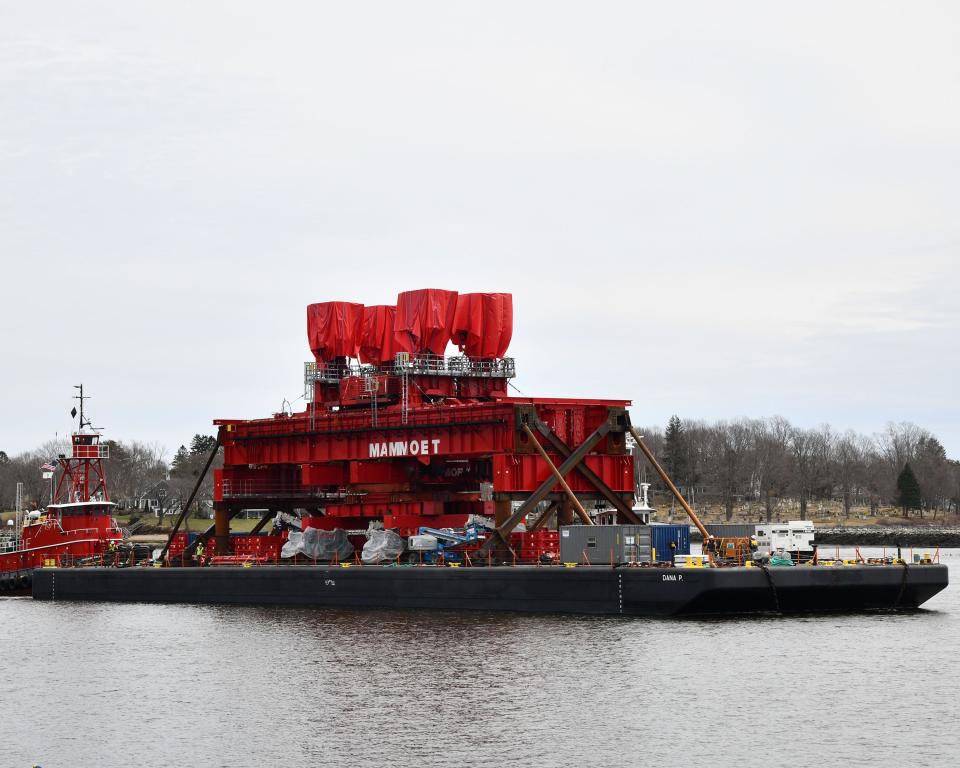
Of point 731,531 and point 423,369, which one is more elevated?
point 423,369

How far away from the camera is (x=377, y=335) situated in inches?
3009

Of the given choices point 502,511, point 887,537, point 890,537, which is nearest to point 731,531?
point 502,511

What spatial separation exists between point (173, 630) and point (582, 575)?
56.3 feet

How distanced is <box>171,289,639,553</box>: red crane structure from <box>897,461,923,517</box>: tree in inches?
4483

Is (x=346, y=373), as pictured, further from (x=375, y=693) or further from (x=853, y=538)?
(x=853, y=538)

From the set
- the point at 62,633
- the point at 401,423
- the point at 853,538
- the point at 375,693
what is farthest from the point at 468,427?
the point at 853,538

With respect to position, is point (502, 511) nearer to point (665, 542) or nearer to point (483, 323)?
point (665, 542)

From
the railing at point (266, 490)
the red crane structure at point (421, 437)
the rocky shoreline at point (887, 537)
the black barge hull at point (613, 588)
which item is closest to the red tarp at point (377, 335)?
the red crane structure at point (421, 437)

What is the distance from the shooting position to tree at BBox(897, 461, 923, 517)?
17912 centimetres

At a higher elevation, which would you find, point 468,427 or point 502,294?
point 502,294

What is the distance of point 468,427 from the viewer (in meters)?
65.6

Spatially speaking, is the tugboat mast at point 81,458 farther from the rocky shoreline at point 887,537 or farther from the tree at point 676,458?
the tree at point 676,458

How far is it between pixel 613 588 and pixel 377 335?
23927mm

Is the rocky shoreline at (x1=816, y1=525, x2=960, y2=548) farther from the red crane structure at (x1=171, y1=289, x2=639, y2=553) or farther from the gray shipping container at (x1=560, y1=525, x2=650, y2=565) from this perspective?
the gray shipping container at (x1=560, y1=525, x2=650, y2=565)
